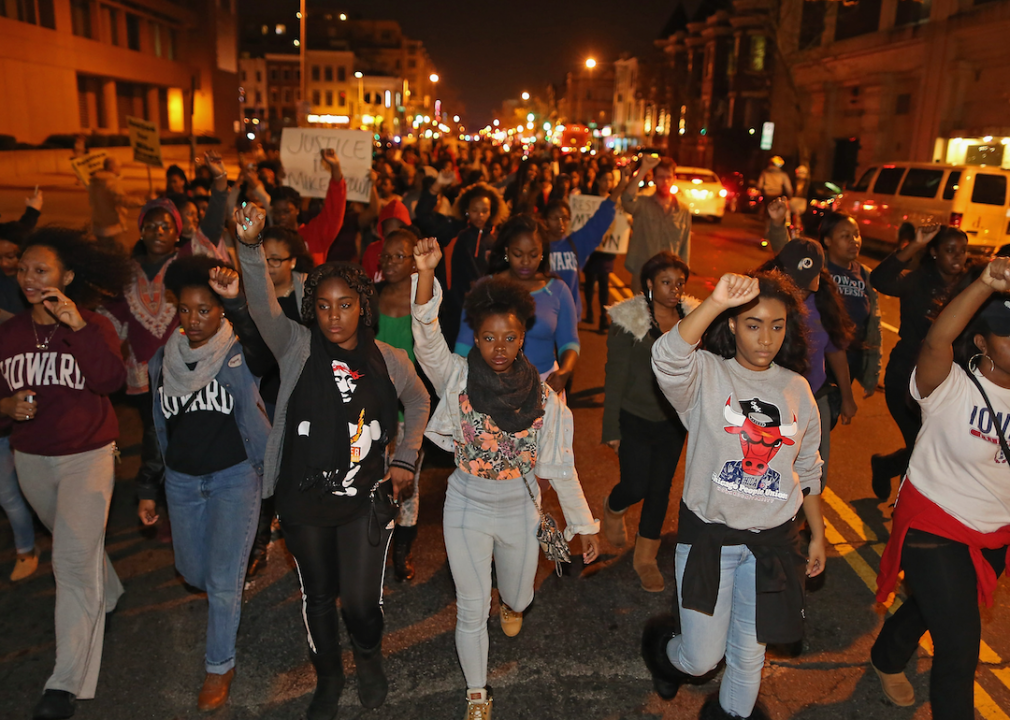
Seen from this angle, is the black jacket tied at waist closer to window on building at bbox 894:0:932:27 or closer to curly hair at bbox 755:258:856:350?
curly hair at bbox 755:258:856:350

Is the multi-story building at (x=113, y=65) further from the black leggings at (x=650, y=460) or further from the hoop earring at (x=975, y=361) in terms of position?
the hoop earring at (x=975, y=361)

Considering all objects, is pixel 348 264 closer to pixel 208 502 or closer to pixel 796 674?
pixel 208 502

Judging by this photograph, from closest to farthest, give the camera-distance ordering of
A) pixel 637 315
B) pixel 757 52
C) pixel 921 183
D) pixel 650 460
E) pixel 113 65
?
pixel 637 315 < pixel 650 460 < pixel 921 183 < pixel 113 65 < pixel 757 52

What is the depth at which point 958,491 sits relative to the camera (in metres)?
3.33

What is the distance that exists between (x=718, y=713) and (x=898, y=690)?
98 cm

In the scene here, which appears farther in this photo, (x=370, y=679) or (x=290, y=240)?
(x=290, y=240)

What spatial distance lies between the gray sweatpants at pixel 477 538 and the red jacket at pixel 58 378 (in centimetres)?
179

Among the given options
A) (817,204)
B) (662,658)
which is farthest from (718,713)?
(817,204)

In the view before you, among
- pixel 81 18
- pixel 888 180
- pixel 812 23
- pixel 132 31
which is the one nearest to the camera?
pixel 888 180

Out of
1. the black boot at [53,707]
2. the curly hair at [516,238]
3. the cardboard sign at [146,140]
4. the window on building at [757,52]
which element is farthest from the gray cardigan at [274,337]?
the window on building at [757,52]

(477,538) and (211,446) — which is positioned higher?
(211,446)

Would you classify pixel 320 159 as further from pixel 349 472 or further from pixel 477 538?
pixel 477 538

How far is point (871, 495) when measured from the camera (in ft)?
20.7

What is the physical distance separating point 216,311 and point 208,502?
89cm
